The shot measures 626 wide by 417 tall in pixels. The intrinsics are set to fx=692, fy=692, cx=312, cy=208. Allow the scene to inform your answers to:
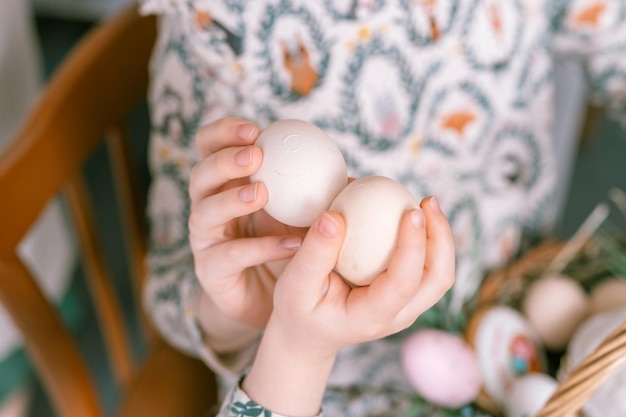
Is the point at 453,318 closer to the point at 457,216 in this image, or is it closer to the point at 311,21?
the point at 457,216

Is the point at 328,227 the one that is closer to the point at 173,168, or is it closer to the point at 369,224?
the point at 369,224

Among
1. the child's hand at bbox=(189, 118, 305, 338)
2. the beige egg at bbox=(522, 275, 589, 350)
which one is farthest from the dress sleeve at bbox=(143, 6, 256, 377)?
the beige egg at bbox=(522, 275, 589, 350)

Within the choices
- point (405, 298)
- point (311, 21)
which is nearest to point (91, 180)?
point (311, 21)

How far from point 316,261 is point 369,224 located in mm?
37

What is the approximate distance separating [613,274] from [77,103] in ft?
1.84

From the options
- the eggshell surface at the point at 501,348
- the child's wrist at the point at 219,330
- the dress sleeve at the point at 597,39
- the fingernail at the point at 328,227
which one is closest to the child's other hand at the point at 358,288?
the fingernail at the point at 328,227

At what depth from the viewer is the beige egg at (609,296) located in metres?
0.65

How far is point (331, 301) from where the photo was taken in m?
0.39

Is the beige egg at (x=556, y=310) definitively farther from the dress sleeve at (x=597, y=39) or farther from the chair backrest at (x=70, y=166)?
the chair backrest at (x=70, y=166)

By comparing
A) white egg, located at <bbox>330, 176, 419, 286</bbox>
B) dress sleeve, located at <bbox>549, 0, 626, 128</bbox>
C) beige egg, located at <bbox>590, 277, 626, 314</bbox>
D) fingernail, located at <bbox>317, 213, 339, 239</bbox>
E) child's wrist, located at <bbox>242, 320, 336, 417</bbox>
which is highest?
fingernail, located at <bbox>317, 213, 339, 239</bbox>

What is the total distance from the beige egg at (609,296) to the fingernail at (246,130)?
0.40 meters

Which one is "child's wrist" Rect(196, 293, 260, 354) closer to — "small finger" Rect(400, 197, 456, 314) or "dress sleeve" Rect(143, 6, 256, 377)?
"dress sleeve" Rect(143, 6, 256, 377)

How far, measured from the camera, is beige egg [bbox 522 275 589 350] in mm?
675

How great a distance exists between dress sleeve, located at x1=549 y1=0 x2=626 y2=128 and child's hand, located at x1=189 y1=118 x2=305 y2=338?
43 cm
